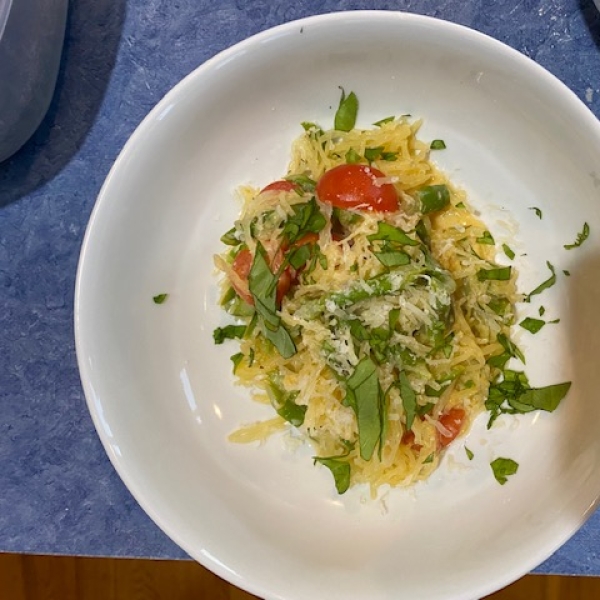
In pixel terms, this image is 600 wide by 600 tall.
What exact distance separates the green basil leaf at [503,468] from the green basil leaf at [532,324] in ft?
0.66

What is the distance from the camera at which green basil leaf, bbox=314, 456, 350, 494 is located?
1.11 metres

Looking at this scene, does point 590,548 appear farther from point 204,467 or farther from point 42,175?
point 42,175

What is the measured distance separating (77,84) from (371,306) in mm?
599

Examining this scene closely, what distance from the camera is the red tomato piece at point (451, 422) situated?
1120 millimetres

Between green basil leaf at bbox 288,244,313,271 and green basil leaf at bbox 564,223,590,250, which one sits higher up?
green basil leaf at bbox 564,223,590,250

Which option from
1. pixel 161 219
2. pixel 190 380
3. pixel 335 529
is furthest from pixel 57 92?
pixel 335 529

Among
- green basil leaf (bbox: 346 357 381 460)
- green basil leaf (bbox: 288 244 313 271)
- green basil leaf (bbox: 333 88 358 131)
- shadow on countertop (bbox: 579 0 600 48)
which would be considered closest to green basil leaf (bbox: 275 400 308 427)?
green basil leaf (bbox: 346 357 381 460)

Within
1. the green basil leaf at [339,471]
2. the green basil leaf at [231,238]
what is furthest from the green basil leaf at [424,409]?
the green basil leaf at [231,238]

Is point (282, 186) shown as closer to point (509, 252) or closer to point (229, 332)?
point (229, 332)

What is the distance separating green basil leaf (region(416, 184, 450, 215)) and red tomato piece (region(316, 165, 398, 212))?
5 cm

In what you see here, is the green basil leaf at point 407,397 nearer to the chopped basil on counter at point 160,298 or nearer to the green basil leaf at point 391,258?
the green basil leaf at point 391,258

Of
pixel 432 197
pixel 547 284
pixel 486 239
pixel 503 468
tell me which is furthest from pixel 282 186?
pixel 503 468

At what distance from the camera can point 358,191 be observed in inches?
41.9

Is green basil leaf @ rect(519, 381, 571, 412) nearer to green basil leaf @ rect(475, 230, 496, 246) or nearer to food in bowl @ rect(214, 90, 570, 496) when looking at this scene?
food in bowl @ rect(214, 90, 570, 496)
